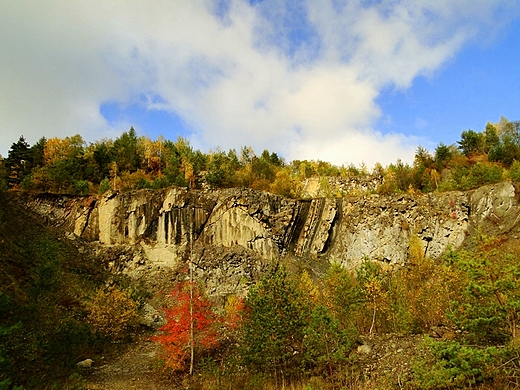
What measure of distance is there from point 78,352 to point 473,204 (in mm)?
50683

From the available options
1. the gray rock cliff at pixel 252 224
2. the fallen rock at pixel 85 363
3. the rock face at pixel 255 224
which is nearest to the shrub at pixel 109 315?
the fallen rock at pixel 85 363

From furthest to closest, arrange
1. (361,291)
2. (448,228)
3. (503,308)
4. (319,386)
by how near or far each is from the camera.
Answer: (448,228) < (361,291) < (319,386) < (503,308)

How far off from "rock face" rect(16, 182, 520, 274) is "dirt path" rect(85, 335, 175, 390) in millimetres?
21435

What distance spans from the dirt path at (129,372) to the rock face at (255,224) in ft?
70.3

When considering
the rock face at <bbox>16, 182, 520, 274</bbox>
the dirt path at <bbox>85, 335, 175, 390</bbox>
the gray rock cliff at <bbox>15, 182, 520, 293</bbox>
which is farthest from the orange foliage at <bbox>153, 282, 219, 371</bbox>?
the rock face at <bbox>16, 182, 520, 274</bbox>

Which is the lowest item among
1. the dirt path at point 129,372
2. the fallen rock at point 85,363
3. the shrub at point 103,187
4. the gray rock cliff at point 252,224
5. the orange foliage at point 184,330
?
the dirt path at point 129,372

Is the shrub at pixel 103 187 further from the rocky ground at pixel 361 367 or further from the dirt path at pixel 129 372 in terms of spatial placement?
the rocky ground at pixel 361 367

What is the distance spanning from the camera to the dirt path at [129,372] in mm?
16953

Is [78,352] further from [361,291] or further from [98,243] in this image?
[98,243]

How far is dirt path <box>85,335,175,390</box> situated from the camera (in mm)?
16953

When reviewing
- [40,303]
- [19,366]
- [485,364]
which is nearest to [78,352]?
[40,303]

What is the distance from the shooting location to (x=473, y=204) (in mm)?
46656

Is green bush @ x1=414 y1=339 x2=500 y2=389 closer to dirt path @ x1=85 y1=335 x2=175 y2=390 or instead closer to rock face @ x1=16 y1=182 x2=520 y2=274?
dirt path @ x1=85 y1=335 x2=175 y2=390

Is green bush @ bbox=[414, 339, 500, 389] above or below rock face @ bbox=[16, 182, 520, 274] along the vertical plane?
below
